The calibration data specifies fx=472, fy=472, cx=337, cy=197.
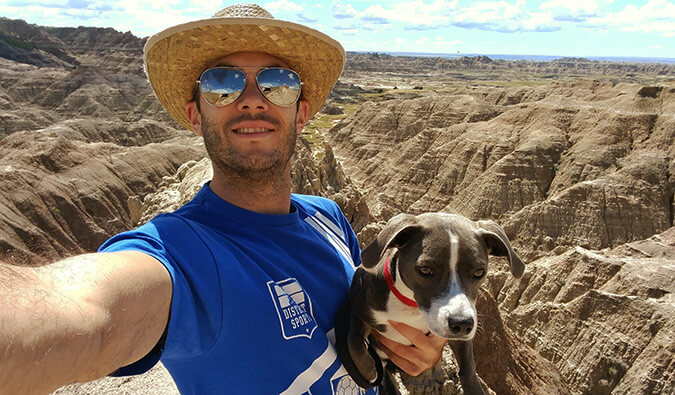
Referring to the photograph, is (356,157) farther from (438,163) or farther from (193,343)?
(193,343)

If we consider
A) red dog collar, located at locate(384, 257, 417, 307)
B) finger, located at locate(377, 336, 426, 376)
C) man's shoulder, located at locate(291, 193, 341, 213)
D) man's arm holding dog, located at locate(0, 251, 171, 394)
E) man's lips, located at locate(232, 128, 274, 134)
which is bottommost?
finger, located at locate(377, 336, 426, 376)

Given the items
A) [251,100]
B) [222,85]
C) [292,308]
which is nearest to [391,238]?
[292,308]

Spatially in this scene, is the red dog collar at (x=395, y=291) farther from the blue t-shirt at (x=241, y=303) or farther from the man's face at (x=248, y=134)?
the man's face at (x=248, y=134)

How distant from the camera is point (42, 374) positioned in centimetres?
153

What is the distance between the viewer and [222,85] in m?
3.21

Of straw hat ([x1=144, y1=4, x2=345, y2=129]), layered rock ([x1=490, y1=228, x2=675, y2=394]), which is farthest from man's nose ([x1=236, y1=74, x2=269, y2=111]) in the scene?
layered rock ([x1=490, y1=228, x2=675, y2=394])

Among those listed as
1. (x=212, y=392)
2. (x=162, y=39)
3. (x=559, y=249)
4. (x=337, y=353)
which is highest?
(x=162, y=39)

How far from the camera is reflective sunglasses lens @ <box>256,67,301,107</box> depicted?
10.8 feet

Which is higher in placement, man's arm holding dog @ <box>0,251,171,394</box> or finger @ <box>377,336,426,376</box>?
man's arm holding dog @ <box>0,251,171,394</box>

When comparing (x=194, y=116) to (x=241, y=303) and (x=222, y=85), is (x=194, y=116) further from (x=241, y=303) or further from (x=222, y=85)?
(x=241, y=303)

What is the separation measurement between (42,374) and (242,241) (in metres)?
1.41

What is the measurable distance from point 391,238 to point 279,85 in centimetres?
133

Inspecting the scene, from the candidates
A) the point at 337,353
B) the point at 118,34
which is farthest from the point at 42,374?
the point at 118,34

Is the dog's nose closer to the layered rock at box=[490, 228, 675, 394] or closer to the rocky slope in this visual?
the rocky slope
